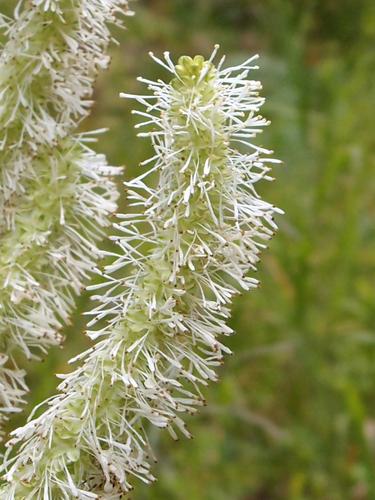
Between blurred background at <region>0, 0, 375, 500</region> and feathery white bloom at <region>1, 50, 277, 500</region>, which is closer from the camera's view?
feathery white bloom at <region>1, 50, 277, 500</region>

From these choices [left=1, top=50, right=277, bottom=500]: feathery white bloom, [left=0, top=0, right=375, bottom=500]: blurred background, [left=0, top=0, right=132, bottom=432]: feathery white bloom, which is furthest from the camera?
[left=0, top=0, right=375, bottom=500]: blurred background

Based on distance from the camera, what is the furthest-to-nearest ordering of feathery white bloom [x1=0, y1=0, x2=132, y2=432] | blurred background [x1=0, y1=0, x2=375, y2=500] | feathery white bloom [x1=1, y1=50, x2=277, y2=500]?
blurred background [x1=0, y1=0, x2=375, y2=500], feathery white bloom [x1=0, y1=0, x2=132, y2=432], feathery white bloom [x1=1, y1=50, x2=277, y2=500]

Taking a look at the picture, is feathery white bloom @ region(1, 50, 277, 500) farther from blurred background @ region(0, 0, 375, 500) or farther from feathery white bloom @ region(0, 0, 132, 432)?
blurred background @ region(0, 0, 375, 500)

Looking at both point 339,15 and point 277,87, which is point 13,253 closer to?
point 277,87

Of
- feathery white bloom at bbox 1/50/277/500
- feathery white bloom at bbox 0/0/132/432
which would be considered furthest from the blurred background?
feathery white bloom at bbox 1/50/277/500

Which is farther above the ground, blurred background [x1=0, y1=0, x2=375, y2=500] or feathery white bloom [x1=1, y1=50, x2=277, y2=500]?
blurred background [x1=0, y1=0, x2=375, y2=500]

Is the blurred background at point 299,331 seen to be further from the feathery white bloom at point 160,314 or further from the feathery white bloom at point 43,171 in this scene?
the feathery white bloom at point 160,314

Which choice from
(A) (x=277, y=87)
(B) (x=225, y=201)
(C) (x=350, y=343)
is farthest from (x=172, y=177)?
(A) (x=277, y=87)
